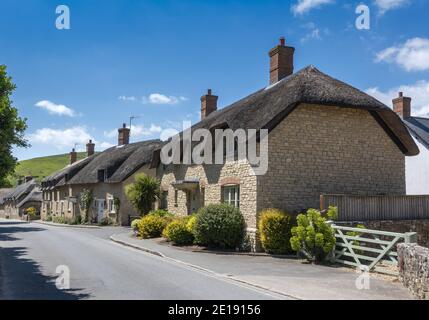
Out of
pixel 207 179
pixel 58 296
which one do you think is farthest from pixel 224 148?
pixel 58 296

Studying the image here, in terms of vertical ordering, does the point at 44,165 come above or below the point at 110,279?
above

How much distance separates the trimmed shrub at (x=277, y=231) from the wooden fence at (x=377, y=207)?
1.40 meters

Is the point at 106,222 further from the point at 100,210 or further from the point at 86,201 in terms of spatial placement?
the point at 86,201

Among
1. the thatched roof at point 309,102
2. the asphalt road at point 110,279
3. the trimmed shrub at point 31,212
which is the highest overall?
the thatched roof at point 309,102

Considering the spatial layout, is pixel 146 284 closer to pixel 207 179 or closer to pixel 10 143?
pixel 207 179

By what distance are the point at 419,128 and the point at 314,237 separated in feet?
66.4

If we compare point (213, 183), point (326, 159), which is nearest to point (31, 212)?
point (213, 183)

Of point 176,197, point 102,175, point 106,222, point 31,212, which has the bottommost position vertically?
point 31,212

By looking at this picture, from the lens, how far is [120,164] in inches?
1459

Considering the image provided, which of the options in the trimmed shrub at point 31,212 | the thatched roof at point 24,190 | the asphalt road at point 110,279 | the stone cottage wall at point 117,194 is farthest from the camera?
the thatched roof at point 24,190

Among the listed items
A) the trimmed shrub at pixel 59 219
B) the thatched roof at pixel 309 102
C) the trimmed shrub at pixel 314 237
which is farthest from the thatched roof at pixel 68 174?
the trimmed shrub at pixel 314 237

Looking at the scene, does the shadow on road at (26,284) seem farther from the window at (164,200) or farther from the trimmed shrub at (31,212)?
the trimmed shrub at (31,212)

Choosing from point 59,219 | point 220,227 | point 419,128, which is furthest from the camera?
point 59,219

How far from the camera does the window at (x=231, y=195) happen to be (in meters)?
18.0
